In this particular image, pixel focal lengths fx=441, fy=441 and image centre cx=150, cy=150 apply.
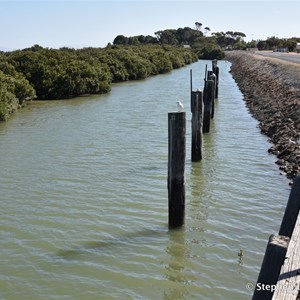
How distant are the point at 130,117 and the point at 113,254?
47.6ft

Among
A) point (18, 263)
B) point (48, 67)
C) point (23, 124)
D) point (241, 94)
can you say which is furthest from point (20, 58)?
point (18, 263)

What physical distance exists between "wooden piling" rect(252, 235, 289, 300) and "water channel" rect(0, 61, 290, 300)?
3.33 m

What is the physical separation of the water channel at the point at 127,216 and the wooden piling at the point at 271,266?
3.33 meters

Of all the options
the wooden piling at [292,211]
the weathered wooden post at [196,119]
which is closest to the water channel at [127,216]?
the weathered wooden post at [196,119]

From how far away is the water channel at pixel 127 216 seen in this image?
687 cm

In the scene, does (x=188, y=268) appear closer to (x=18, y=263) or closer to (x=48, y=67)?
(x=18, y=263)

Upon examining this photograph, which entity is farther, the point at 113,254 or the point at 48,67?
the point at 48,67

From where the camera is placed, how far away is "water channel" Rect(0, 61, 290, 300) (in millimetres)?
6867

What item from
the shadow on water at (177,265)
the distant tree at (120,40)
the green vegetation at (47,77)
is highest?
the distant tree at (120,40)

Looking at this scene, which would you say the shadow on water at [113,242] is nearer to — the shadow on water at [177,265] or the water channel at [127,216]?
the water channel at [127,216]

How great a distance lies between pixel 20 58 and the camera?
31.3m

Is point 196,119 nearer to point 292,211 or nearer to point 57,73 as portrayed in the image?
point 292,211

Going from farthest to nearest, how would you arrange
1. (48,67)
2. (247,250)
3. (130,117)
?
(48,67) → (130,117) → (247,250)

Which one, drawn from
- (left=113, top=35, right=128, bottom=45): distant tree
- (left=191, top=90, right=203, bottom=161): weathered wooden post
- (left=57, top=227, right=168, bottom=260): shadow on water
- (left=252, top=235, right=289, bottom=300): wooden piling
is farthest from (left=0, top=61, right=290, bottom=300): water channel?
(left=113, top=35, right=128, bottom=45): distant tree
